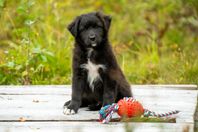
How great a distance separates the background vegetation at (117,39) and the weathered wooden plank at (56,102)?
1.02 meters

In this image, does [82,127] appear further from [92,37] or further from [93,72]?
[92,37]

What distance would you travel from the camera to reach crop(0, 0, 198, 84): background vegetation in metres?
8.41

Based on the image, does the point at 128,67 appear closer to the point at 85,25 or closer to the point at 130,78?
the point at 130,78

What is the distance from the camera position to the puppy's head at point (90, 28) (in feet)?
20.3

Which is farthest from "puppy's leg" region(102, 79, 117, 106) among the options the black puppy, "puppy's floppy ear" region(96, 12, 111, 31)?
"puppy's floppy ear" region(96, 12, 111, 31)

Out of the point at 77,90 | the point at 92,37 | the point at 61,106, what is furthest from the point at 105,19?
the point at 61,106

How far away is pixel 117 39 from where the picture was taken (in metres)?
12.3

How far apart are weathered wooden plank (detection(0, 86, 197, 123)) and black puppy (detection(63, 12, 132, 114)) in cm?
20

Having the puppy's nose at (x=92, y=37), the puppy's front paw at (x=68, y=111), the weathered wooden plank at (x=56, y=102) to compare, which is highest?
the puppy's nose at (x=92, y=37)

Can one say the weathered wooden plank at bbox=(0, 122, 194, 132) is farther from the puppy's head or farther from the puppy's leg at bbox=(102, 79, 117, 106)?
A: the puppy's head

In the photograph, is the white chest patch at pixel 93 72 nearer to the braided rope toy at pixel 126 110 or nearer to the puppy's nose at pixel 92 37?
the puppy's nose at pixel 92 37

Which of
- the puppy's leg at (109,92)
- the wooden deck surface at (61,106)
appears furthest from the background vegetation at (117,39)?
the puppy's leg at (109,92)

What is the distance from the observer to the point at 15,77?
28.1 ft

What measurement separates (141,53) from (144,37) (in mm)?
2222
